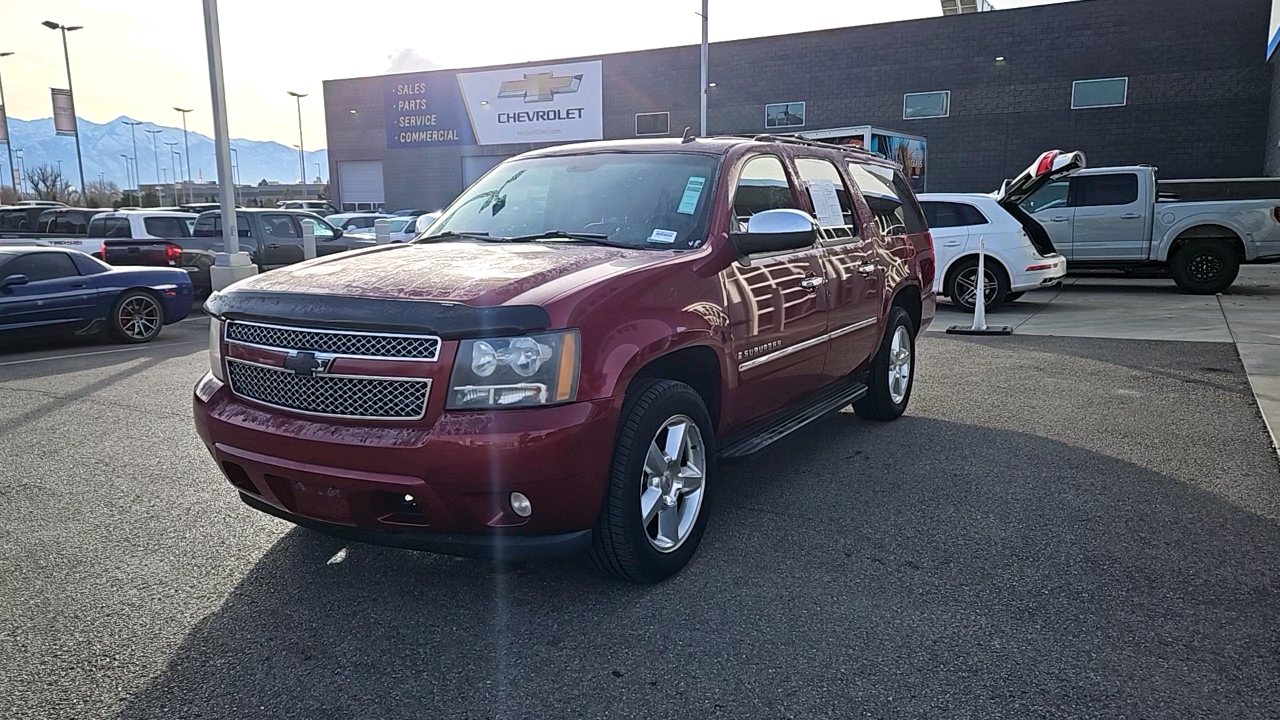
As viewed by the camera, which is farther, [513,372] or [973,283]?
[973,283]

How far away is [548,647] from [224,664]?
1.07m

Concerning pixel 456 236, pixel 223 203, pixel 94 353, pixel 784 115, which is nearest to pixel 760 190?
pixel 456 236

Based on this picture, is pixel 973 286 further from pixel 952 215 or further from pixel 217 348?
pixel 217 348

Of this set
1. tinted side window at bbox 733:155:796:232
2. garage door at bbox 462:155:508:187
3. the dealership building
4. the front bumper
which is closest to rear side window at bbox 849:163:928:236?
tinted side window at bbox 733:155:796:232

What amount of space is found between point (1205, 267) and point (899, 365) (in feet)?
36.2

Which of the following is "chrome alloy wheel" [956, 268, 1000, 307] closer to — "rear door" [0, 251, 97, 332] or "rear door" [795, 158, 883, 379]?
"rear door" [795, 158, 883, 379]

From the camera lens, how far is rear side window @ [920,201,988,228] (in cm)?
1288

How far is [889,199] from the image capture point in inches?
251

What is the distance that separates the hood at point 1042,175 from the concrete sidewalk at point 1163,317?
64.8 inches

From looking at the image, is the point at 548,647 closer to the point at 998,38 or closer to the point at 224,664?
the point at 224,664

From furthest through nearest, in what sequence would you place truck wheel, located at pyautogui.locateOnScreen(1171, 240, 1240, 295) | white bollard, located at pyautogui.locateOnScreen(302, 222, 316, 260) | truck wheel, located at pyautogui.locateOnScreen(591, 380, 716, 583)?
white bollard, located at pyautogui.locateOnScreen(302, 222, 316, 260) → truck wheel, located at pyautogui.locateOnScreen(1171, 240, 1240, 295) → truck wheel, located at pyautogui.locateOnScreen(591, 380, 716, 583)

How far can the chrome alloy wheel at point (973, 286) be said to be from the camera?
1279 cm

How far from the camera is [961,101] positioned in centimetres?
2928

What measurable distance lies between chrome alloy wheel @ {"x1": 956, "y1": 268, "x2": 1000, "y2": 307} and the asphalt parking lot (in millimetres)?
7163
